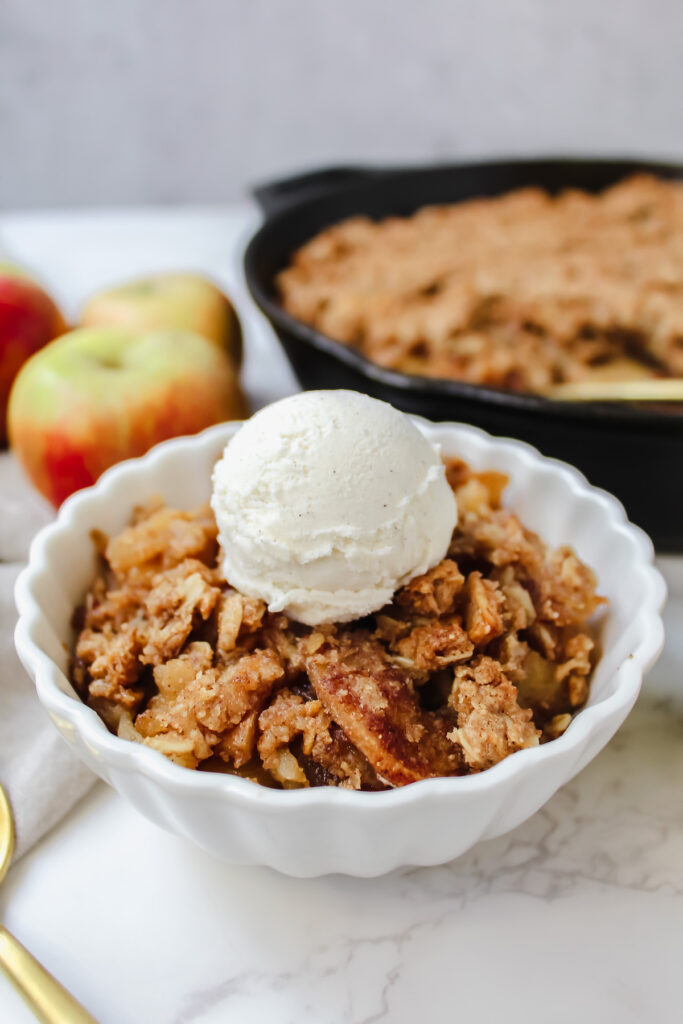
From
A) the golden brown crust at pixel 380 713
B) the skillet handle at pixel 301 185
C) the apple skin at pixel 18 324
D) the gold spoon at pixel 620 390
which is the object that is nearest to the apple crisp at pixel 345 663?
the golden brown crust at pixel 380 713

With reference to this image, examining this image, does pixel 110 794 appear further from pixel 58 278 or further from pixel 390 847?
pixel 58 278

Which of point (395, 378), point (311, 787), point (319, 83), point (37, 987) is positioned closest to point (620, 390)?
point (395, 378)

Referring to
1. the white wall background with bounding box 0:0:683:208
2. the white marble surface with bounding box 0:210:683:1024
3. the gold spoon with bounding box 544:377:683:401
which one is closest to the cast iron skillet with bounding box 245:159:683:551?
the gold spoon with bounding box 544:377:683:401

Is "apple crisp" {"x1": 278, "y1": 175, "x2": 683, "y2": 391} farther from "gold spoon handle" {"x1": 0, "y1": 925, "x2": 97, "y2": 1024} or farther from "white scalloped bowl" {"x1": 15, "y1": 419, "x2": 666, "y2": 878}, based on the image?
"gold spoon handle" {"x1": 0, "y1": 925, "x2": 97, "y2": 1024}

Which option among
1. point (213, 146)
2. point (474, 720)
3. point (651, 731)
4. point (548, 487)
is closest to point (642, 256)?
point (548, 487)

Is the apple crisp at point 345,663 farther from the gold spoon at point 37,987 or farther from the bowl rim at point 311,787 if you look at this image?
the gold spoon at point 37,987
